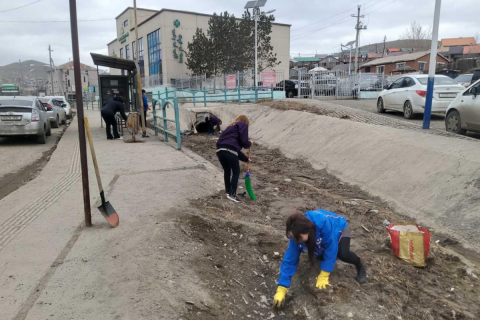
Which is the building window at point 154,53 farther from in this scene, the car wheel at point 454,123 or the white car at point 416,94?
the car wheel at point 454,123

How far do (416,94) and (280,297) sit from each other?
9905 millimetres

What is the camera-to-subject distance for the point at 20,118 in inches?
426

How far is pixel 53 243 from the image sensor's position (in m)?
3.69

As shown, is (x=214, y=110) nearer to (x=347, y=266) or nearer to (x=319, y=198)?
(x=319, y=198)

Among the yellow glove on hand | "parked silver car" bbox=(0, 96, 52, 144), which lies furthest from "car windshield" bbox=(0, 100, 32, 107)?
the yellow glove on hand

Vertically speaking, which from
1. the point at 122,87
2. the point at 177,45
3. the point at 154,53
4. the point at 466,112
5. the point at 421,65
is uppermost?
the point at 177,45

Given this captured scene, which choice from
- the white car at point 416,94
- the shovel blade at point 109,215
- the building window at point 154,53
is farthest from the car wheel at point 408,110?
the building window at point 154,53

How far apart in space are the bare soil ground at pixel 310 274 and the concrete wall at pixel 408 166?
1.17ft

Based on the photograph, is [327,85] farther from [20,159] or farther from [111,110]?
[20,159]

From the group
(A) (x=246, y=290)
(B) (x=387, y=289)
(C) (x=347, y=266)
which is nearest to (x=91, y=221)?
(A) (x=246, y=290)

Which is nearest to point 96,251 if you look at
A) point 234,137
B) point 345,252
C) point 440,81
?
point 345,252

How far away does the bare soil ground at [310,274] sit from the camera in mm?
2930

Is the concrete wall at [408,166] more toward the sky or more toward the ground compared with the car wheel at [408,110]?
more toward the ground

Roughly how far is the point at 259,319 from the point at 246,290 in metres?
0.37
